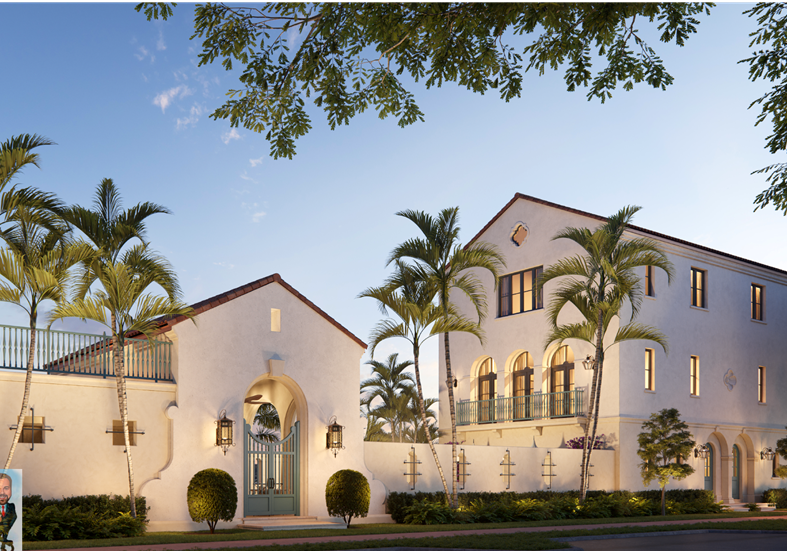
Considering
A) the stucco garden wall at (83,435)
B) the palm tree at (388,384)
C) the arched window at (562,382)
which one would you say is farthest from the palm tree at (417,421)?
the stucco garden wall at (83,435)

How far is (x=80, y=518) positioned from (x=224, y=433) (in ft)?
14.2

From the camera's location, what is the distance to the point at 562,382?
2916 cm

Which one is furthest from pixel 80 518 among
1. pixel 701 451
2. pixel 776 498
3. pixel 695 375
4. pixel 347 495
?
pixel 776 498

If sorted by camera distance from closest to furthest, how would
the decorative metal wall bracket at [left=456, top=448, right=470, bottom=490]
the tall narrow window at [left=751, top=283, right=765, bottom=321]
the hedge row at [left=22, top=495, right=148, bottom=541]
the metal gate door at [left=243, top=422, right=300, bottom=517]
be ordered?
the hedge row at [left=22, top=495, right=148, bottom=541] → the metal gate door at [left=243, top=422, right=300, bottom=517] → the decorative metal wall bracket at [left=456, top=448, right=470, bottom=490] → the tall narrow window at [left=751, top=283, right=765, bottom=321]

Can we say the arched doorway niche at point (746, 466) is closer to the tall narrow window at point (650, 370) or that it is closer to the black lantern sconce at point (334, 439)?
the tall narrow window at point (650, 370)

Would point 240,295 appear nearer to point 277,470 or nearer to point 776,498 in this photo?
point 277,470

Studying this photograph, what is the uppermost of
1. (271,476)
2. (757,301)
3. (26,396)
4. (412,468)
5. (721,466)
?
(757,301)

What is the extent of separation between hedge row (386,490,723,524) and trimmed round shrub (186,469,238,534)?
5.07 m

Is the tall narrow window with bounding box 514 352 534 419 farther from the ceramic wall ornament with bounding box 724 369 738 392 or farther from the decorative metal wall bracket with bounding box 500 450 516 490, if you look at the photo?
the ceramic wall ornament with bounding box 724 369 738 392

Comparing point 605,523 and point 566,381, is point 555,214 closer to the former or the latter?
point 566,381

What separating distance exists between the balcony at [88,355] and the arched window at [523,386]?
1492 cm

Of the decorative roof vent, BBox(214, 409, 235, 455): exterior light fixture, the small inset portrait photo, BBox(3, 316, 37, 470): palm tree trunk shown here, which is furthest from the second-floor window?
the small inset portrait photo

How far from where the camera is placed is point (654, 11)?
9.59 metres

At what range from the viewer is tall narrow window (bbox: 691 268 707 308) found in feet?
99.9
